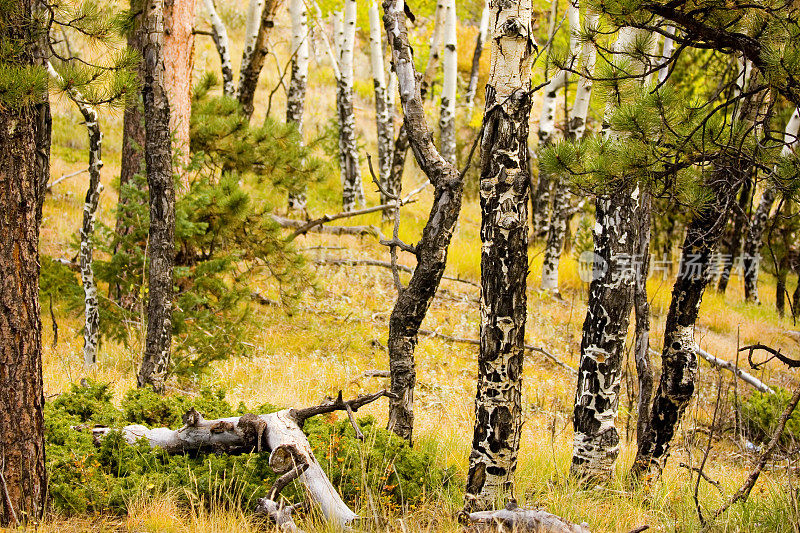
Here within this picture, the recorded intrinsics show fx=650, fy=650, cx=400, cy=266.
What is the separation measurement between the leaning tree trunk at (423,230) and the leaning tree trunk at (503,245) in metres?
0.73

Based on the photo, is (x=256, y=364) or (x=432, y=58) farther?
(x=432, y=58)

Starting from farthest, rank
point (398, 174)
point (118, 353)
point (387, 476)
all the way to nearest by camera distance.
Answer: point (398, 174) < point (118, 353) < point (387, 476)

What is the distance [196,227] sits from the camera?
630cm

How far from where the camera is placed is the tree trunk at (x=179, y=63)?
7.04 meters

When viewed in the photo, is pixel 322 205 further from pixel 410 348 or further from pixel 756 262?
pixel 410 348

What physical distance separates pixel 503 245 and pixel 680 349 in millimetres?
1886

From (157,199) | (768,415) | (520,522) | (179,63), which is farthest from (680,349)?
(179,63)

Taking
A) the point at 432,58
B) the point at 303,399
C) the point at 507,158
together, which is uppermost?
the point at 432,58

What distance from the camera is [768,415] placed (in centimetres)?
695

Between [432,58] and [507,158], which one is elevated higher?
[432,58]

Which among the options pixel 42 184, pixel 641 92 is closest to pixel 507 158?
pixel 641 92

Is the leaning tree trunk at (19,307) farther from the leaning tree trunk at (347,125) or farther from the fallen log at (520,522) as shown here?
the leaning tree trunk at (347,125)

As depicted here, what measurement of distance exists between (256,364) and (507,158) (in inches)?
184

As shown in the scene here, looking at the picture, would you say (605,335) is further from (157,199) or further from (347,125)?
(347,125)
